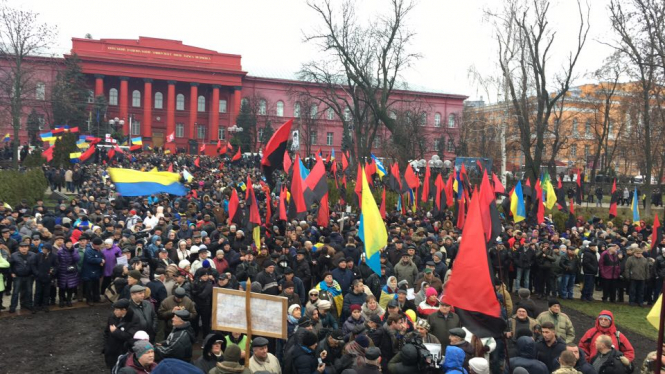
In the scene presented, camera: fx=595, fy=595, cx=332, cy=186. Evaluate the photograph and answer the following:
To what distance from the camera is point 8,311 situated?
35.1ft

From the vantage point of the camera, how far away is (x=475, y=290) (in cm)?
543

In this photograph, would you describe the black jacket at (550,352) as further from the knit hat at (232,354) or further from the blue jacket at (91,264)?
the blue jacket at (91,264)

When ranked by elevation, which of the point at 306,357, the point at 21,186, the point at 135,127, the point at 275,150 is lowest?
the point at 306,357

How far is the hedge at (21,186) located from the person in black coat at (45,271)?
34.6 ft

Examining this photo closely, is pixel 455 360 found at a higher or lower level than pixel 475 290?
lower

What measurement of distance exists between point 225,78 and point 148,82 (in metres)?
8.66

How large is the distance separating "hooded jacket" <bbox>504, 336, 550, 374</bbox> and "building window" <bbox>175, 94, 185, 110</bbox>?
6948 cm

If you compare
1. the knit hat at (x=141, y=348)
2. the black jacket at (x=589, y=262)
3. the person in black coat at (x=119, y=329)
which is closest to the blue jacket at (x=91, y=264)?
the person in black coat at (x=119, y=329)

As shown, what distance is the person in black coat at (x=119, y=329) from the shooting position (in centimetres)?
643

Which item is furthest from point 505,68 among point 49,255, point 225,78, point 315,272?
point 225,78

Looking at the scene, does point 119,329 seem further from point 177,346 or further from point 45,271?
point 45,271

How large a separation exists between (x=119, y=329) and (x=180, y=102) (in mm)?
68583

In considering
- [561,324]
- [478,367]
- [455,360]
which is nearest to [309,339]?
[455,360]

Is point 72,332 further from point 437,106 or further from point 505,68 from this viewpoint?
point 437,106
